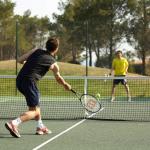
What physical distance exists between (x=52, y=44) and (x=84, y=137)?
144 cm

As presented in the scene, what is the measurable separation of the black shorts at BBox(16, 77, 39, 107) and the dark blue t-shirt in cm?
7

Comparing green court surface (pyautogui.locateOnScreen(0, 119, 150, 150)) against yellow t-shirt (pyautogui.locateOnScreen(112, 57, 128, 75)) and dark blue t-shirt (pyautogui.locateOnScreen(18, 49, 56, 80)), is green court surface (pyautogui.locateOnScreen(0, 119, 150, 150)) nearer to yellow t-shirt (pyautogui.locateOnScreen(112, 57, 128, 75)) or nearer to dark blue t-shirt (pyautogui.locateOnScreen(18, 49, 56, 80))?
dark blue t-shirt (pyautogui.locateOnScreen(18, 49, 56, 80))

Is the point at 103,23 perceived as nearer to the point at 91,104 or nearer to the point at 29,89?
the point at 91,104

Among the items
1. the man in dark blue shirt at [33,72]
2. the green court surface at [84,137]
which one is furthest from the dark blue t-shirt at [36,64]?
the green court surface at [84,137]

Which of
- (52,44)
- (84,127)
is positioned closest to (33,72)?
(52,44)

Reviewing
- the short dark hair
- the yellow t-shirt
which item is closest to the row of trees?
the yellow t-shirt

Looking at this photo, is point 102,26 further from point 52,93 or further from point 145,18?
point 52,93

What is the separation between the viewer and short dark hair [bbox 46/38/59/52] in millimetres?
7929

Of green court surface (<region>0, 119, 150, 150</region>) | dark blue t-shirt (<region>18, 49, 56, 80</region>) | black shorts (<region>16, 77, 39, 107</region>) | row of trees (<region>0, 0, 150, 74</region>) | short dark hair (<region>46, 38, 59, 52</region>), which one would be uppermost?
row of trees (<region>0, 0, 150, 74</region>)

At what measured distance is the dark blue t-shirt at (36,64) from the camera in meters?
7.96

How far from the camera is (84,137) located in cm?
805

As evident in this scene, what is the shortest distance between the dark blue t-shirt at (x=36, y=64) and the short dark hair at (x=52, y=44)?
3.6 inches

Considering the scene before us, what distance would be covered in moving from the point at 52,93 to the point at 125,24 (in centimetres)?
2068

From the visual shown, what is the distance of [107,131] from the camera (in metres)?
8.75
